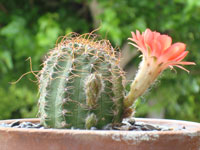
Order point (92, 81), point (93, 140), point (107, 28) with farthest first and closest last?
point (107, 28)
point (92, 81)
point (93, 140)

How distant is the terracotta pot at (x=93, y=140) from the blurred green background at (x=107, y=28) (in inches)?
54.0

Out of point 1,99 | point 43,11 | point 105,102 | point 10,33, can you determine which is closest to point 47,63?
point 105,102

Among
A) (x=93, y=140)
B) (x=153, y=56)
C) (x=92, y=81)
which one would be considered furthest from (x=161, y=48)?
(x=93, y=140)

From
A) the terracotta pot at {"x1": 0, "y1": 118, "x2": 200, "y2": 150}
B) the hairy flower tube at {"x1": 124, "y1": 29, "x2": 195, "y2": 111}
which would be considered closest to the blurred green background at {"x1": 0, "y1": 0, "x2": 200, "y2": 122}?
the hairy flower tube at {"x1": 124, "y1": 29, "x2": 195, "y2": 111}

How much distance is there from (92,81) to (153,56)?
0.17 metres

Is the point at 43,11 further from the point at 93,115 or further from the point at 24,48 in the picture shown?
the point at 93,115

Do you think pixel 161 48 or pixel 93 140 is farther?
pixel 161 48

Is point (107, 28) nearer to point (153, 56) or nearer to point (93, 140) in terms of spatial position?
point (153, 56)

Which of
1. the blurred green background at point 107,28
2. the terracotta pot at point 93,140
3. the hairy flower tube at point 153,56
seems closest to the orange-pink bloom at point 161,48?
the hairy flower tube at point 153,56

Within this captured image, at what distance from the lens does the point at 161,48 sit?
33.0 inches

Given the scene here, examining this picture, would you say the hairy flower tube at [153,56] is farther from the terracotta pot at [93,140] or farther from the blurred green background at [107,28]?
the blurred green background at [107,28]

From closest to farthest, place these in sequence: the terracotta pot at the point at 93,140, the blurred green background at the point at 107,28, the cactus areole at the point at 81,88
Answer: the terracotta pot at the point at 93,140
the cactus areole at the point at 81,88
the blurred green background at the point at 107,28

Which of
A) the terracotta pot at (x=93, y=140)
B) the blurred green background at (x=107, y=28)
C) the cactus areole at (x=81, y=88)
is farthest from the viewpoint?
the blurred green background at (x=107, y=28)

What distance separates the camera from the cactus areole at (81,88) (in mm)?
814
